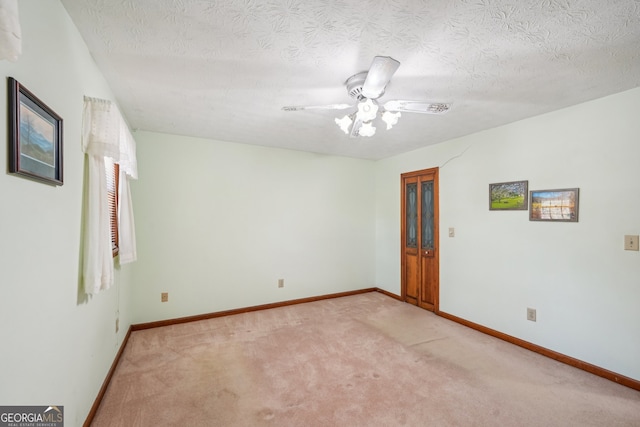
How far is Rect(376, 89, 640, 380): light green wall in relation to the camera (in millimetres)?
2143

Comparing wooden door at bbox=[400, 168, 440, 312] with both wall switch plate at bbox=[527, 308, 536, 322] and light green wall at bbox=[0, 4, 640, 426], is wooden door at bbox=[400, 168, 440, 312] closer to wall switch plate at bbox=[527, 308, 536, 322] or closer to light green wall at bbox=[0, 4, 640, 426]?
light green wall at bbox=[0, 4, 640, 426]

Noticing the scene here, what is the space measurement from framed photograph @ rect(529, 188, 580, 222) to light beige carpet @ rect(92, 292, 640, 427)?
132 cm

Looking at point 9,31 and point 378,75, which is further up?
point 378,75

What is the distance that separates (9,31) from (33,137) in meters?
0.49

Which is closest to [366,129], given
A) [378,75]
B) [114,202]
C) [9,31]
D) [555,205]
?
[378,75]

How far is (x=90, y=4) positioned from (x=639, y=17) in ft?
8.74

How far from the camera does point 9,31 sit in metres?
0.68

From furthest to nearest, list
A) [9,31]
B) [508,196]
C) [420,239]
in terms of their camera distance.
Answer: [420,239]
[508,196]
[9,31]

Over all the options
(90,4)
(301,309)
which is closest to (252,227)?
(301,309)

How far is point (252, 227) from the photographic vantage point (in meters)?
3.74

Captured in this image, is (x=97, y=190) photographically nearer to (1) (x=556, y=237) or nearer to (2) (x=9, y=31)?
(2) (x=9, y=31)

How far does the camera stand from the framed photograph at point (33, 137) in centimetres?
90

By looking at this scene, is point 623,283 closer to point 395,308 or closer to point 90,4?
point 395,308

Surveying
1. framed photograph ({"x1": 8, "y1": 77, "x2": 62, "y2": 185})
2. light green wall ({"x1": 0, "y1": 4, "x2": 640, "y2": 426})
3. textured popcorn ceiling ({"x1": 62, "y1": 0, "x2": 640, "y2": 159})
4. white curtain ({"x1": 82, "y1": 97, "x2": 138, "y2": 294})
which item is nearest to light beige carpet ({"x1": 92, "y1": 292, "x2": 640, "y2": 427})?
light green wall ({"x1": 0, "y1": 4, "x2": 640, "y2": 426})
